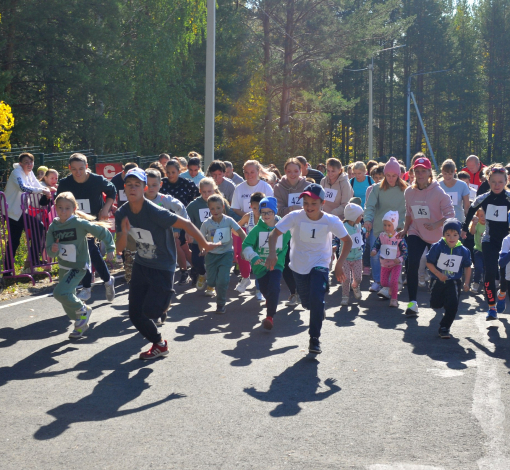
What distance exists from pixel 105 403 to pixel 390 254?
5507 millimetres

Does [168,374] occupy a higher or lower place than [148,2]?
lower

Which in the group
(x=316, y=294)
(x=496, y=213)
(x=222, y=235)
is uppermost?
(x=496, y=213)

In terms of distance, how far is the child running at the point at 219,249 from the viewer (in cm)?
970

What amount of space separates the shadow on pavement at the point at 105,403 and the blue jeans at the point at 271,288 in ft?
7.41

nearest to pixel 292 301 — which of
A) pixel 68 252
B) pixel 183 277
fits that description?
pixel 183 277

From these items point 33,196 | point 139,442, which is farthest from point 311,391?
point 33,196

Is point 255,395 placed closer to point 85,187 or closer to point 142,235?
point 142,235

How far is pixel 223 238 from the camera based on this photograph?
32.2 feet

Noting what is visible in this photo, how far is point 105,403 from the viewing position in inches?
227

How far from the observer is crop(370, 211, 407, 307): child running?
10.3 m

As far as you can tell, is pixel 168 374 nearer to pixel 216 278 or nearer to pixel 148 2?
pixel 216 278

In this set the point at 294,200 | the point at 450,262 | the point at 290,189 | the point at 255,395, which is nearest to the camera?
the point at 255,395

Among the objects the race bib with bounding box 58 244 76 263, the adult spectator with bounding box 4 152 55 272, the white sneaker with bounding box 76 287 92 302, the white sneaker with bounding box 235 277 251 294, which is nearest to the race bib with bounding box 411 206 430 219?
the white sneaker with bounding box 235 277 251 294

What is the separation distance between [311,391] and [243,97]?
41.5 meters
